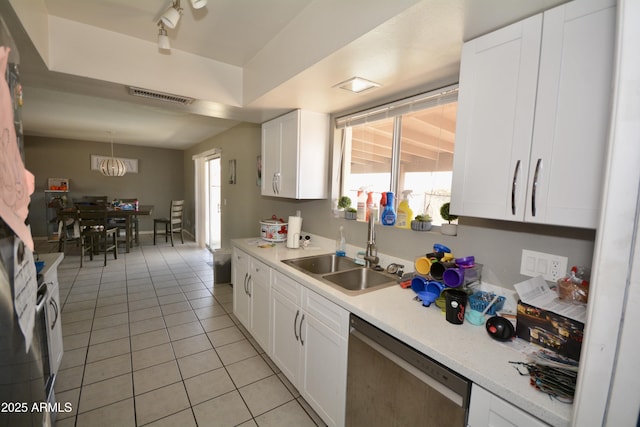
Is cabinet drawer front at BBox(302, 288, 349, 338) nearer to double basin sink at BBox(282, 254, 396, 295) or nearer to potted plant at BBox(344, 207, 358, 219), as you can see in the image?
double basin sink at BBox(282, 254, 396, 295)

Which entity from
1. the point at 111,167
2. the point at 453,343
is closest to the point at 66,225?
the point at 111,167

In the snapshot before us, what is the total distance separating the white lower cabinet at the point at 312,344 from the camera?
4.88ft

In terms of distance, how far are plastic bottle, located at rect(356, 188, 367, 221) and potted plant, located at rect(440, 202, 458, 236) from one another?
27.9 inches

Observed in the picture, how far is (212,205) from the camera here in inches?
243

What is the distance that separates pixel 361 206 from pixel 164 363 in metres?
2.00

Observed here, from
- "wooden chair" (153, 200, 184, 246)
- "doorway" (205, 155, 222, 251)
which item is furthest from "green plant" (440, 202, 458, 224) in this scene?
"wooden chair" (153, 200, 184, 246)

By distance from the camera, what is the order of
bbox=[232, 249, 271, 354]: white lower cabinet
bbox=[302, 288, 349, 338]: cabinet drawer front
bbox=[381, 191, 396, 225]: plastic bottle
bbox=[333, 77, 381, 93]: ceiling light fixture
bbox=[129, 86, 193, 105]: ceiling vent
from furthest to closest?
1. bbox=[232, 249, 271, 354]: white lower cabinet
2. bbox=[129, 86, 193, 105]: ceiling vent
3. bbox=[381, 191, 396, 225]: plastic bottle
4. bbox=[333, 77, 381, 93]: ceiling light fixture
5. bbox=[302, 288, 349, 338]: cabinet drawer front

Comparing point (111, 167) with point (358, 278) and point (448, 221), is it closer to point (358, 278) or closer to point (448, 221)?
point (358, 278)

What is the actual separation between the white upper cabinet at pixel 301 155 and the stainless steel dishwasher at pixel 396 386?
1.36m

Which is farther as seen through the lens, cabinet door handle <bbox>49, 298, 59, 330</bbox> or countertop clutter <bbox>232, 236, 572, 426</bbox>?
cabinet door handle <bbox>49, 298, 59, 330</bbox>

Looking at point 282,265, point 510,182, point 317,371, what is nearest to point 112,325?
point 282,265

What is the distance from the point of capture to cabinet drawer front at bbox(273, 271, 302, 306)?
1801 mm

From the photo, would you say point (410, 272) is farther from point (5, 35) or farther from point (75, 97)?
point (75, 97)

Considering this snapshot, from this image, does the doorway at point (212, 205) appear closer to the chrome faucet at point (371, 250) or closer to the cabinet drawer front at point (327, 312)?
the chrome faucet at point (371, 250)
